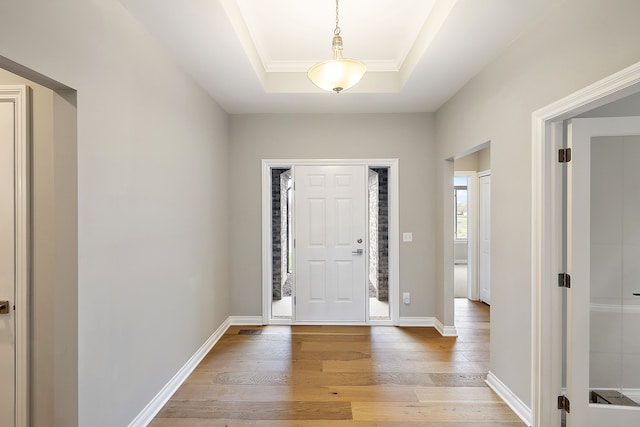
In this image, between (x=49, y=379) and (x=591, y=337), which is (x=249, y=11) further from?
(x=591, y=337)

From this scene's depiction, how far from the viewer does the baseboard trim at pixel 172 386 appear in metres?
1.96

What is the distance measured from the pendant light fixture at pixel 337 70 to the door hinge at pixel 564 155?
1.28 meters

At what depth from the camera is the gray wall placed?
3.63 meters

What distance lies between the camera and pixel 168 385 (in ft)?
7.39

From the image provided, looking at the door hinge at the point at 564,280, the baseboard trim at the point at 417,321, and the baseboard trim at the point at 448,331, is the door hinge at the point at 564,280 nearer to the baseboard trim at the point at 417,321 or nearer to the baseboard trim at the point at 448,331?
the baseboard trim at the point at 448,331

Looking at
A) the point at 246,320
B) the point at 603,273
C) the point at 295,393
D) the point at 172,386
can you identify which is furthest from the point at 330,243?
the point at 603,273

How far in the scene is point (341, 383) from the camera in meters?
2.45

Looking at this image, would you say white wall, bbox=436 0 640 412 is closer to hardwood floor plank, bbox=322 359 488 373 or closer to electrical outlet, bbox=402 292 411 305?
hardwood floor plank, bbox=322 359 488 373

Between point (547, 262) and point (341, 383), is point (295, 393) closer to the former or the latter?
point (341, 383)

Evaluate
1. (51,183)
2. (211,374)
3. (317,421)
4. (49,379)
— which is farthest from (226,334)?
(51,183)

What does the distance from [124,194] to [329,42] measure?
1991 mm

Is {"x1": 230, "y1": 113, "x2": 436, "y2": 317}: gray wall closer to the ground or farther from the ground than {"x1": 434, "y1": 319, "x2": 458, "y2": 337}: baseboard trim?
farther from the ground

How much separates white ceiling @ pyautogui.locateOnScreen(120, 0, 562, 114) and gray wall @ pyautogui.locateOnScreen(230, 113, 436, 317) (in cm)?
30

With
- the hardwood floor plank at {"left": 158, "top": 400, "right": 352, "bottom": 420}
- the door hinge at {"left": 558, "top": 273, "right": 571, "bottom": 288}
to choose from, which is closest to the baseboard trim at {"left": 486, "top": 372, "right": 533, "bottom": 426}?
the door hinge at {"left": 558, "top": 273, "right": 571, "bottom": 288}
